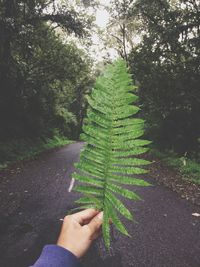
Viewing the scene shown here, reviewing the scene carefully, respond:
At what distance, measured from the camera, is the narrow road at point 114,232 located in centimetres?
446

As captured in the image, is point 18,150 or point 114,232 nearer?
point 114,232

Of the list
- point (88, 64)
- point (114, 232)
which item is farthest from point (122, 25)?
point (114, 232)

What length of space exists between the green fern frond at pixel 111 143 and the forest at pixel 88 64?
9391mm

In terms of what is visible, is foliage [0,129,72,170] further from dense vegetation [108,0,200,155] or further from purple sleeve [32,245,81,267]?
purple sleeve [32,245,81,267]

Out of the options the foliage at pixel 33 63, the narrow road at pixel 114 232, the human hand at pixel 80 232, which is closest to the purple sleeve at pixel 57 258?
the human hand at pixel 80 232

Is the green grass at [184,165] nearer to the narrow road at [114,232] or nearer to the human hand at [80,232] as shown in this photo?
the narrow road at [114,232]

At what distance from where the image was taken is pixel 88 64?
60.3 ft

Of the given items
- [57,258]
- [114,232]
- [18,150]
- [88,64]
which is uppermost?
[88,64]

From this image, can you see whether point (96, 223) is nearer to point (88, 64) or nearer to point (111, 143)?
point (111, 143)

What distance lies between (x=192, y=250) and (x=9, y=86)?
12783 mm

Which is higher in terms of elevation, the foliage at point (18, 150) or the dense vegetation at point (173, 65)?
the dense vegetation at point (173, 65)

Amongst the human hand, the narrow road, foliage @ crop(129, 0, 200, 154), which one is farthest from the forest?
the human hand

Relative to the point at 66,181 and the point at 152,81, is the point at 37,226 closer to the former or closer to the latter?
the point at 66,181

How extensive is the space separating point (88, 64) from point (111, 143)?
18530 mm
